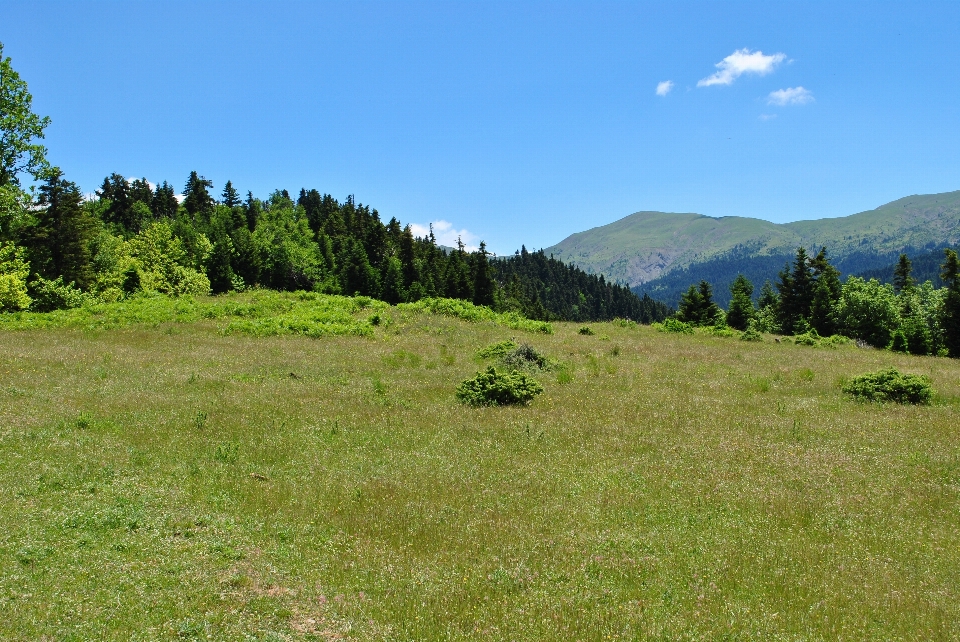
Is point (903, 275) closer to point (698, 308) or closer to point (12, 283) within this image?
point (698, 308)

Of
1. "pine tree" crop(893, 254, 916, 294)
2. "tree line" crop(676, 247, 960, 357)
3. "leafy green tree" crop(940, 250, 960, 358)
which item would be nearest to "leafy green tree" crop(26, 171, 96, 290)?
"tree line" crop(676, 247, 960, 357)

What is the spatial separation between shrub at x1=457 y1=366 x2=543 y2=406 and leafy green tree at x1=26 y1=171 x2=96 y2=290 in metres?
49.9

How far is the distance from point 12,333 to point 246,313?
1354 cm

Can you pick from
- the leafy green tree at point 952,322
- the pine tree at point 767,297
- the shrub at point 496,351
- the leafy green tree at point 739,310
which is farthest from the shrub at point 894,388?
the pine tree at point 767,297

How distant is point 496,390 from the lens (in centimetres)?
1752

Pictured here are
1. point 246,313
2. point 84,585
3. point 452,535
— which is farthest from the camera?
point 246,313

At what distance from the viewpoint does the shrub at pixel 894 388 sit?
57.9 ft

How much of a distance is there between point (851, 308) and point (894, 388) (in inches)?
1931

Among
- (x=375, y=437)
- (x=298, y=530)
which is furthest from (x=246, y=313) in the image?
(x=298, y=530)

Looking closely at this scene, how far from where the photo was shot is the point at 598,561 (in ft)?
24.6

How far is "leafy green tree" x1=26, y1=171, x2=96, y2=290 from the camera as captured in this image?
49656 millimetres

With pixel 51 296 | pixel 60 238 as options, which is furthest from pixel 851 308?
pixel 60 238

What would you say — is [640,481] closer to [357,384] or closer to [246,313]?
[357,384]

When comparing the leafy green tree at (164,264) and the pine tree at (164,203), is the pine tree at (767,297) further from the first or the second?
the pine tree at (164,203)
